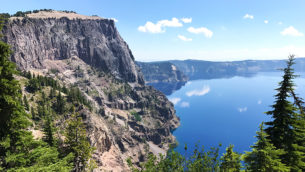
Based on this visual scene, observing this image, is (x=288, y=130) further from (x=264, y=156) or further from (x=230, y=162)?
(x=230, y=162)

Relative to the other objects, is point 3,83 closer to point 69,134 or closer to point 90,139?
point 69,134

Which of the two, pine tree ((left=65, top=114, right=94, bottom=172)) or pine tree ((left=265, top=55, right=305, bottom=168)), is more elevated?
pine tree ((left=265, top=55, right=305, bottom=168))

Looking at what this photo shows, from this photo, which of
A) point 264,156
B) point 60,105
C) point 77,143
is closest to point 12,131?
point 77,143

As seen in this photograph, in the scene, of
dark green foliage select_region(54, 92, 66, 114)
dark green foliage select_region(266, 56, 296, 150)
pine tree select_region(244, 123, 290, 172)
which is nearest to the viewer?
pine tree select_region(244, 123, 290, 172)

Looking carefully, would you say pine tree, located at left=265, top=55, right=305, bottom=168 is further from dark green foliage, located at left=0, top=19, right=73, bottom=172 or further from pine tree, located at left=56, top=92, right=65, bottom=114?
pine tree, located at left=56, top=92, right=65, bottom=114

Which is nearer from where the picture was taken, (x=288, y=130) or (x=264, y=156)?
(x=264, y=156)

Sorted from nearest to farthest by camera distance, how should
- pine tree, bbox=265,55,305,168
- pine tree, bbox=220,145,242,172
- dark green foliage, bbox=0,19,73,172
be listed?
dark green foliage, bbox=0,19,73,172 < pine tree, bbox=220,145,242,172 < pine tree, bbox=265,55,305,168

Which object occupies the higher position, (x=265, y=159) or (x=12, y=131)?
(x=12, y=131)

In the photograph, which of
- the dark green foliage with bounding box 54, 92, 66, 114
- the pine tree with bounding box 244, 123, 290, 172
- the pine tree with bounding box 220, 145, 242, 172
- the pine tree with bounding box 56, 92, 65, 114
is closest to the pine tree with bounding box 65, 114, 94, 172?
the pine tree with bounding box 220, 145, 242, 172

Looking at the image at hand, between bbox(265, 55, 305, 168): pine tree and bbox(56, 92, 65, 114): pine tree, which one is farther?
bbox(56, 92, 65, 114): pine tree

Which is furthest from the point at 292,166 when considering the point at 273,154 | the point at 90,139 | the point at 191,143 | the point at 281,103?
the point at 191,143

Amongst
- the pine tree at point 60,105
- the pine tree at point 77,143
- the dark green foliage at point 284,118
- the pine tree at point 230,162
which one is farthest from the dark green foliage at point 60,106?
the dark green foliage at point 284,118

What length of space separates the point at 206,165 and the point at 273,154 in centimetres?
729

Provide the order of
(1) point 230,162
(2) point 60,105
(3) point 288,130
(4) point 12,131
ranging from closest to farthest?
(4) point 12,131 < (1) point 230,162 < (3) point 288,130 < (2) point 60,105
